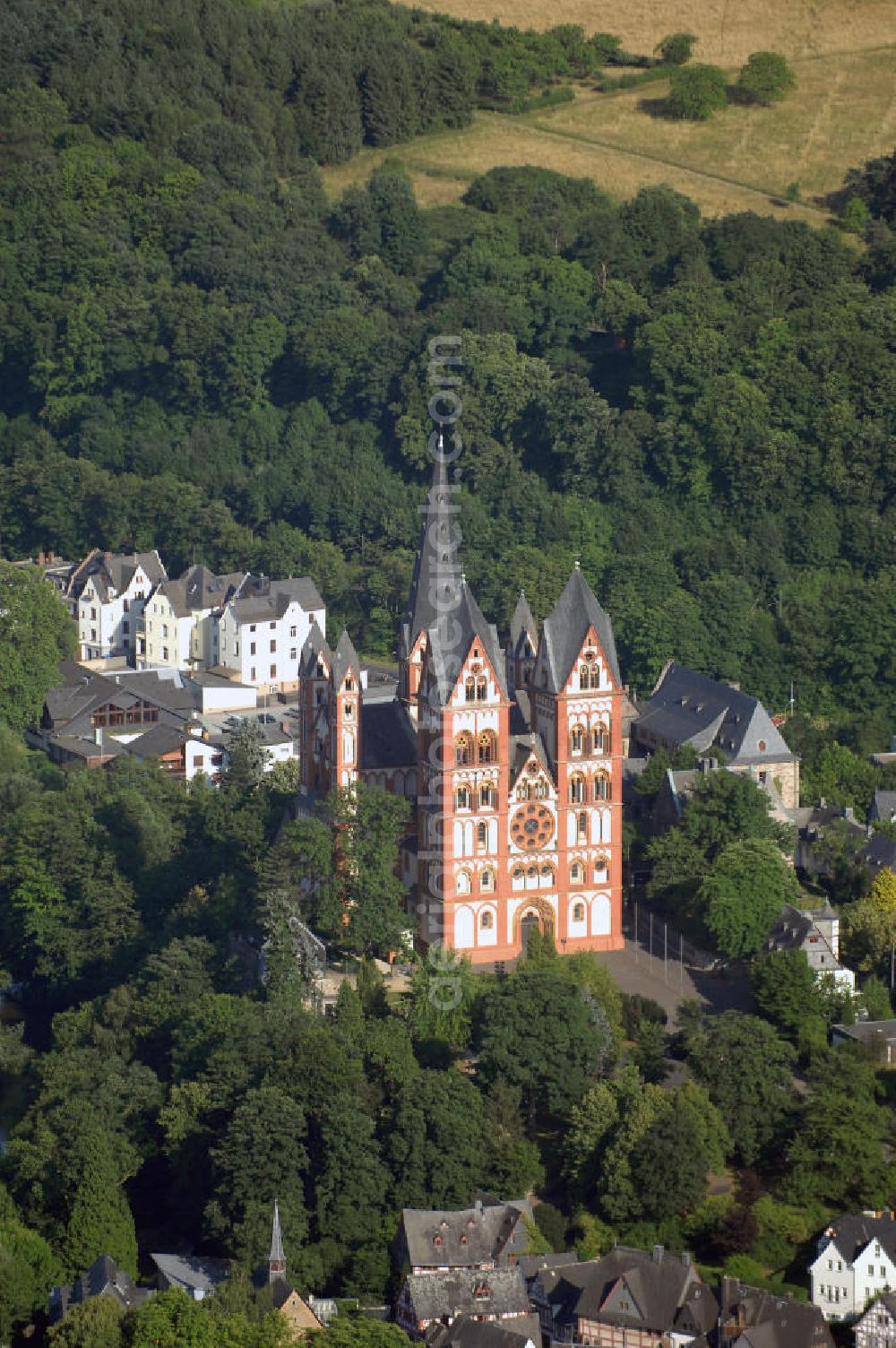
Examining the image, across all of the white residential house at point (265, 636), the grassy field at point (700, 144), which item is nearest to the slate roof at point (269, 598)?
the white residential house at point (265, 636)

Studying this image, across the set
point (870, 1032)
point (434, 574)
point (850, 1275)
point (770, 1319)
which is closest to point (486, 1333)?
point (770, 1319)

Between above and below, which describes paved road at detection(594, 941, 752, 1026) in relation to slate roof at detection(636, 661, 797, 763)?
below

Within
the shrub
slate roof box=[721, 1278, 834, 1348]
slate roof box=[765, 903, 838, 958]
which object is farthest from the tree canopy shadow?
slate roof box=[721, 1278, 834, 1348]

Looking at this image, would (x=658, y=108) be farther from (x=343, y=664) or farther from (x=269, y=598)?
(x=343, y=664)

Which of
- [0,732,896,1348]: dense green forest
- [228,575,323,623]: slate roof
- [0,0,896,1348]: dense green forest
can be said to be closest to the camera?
[0,732,896,1348]: dense green forest

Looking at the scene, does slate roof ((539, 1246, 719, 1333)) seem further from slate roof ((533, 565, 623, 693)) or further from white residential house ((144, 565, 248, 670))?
white residential house ((144, 565, 248, 670))

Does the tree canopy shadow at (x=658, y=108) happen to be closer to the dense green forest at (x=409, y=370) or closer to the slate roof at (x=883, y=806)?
the dense green forest at (x=409, y=370)

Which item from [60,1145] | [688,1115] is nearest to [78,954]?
[60,1145]
